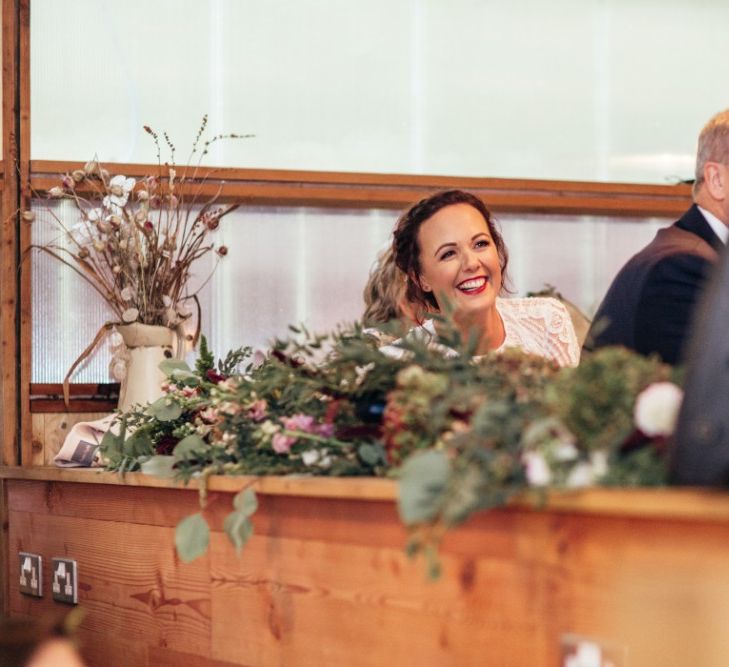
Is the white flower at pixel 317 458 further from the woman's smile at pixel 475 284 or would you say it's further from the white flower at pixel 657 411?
the woman's smile at pixel 475 284

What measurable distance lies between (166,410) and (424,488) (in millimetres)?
1379

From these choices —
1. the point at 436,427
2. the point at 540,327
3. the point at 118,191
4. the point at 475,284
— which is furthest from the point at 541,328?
the point at 436,427

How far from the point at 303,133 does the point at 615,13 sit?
133 cm

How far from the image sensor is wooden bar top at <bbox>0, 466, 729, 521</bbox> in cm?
148

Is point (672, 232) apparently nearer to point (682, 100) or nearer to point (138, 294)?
point (138, 294)

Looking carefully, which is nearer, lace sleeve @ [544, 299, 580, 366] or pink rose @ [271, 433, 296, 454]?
pink rose @ [271, 433, 296, 454]

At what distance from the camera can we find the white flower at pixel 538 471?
1606 mm

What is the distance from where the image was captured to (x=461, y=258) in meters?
3.64

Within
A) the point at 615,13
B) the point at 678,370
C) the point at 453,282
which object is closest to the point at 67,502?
the point at 453,282

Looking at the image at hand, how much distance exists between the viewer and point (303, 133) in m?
4.71

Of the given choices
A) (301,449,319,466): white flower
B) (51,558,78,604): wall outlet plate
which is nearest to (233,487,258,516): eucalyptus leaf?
(301,449,319,466): white flower

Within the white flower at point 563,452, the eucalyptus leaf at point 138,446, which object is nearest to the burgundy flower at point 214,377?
the eucalyptus leaf at point 138,446

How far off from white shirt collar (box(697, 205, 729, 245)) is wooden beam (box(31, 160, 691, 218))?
6.02ft

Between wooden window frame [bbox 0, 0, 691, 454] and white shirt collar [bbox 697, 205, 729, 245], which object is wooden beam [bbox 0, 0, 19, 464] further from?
white shirt collar [bbox 697, 205, 729, 245]
